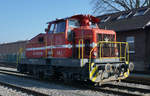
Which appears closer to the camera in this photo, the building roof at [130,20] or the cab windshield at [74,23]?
the cab windshield at [74,23]

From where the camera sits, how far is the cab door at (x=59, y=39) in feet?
30.4

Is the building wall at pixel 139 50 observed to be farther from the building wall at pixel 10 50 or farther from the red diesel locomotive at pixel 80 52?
the building wall at pixel 10 50

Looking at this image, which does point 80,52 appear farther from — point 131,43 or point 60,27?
point 131,43

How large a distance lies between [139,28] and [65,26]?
8774mm

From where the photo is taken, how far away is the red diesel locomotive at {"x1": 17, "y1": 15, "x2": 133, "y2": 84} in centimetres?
822

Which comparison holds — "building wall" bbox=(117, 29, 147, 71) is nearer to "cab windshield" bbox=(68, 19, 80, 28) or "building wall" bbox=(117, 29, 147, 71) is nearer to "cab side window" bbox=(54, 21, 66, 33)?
"cab windshield" bbox=(68, 19, 80, 28)

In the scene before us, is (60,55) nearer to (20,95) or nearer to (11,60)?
(20,95)

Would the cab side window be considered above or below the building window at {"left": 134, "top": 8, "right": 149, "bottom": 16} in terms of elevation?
below

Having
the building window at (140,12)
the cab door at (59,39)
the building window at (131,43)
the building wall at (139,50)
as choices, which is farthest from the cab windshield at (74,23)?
the building window at (140,12)

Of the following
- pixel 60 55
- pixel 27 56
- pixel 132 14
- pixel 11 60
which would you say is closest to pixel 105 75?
pixel 60 55

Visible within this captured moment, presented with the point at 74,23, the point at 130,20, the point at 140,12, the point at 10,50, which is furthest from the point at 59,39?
the point at 10,50

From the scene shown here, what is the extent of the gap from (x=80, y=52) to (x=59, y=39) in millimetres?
1318

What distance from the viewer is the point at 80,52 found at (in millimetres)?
8953

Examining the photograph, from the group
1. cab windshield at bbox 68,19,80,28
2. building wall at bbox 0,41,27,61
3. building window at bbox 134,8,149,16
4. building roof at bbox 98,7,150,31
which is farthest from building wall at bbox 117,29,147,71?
building wall at bbox 0,41,27,61
